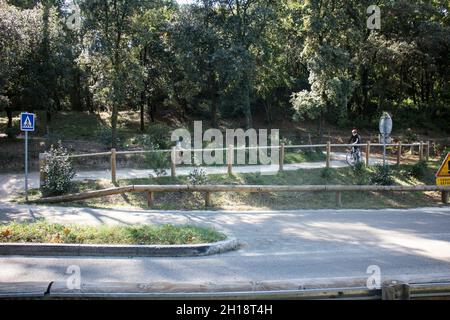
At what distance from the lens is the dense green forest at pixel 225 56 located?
21266mm

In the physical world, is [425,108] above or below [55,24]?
below

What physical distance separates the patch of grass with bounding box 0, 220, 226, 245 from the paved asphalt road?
0.61 meters

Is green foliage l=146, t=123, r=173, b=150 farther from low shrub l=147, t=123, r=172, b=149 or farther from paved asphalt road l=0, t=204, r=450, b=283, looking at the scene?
paved asphalt road l=0, t=204, r=450, b=283

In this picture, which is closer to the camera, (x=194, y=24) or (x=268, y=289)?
(x=268, y=289)

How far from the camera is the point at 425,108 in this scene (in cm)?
4272

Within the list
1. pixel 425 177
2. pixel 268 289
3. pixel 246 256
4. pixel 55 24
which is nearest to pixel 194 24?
pixel 55 24

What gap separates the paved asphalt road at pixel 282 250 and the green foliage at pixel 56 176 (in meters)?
1.50

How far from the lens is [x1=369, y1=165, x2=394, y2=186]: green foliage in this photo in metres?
18.4

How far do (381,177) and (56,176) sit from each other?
1264cm

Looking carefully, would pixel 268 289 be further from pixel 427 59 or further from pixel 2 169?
pixel 427 59

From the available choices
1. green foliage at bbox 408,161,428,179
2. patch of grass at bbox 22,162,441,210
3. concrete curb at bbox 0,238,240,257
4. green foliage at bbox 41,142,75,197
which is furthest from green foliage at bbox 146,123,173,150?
concrete curb at bbox 0,238,240,257

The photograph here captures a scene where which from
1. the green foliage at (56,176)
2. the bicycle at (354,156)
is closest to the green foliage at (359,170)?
the bicycle at (354,156)

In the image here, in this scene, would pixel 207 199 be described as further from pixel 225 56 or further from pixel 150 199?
pixel 225 56
